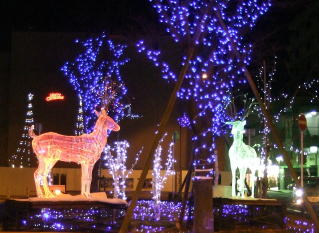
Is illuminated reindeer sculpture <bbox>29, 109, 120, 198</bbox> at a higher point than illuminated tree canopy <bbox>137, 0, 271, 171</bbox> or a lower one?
lower

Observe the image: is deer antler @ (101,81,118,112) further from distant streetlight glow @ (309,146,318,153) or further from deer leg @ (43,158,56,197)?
distant streetlight glow @ (309,146,318,153)

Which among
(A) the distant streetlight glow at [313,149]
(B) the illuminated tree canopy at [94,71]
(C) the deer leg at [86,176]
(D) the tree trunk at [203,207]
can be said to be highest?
(B) the illuminated tree canopy at [94,71]

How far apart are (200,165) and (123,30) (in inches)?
470

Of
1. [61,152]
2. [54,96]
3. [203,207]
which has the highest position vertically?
[54,96]

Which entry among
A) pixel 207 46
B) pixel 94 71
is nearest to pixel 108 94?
pixel 94 71

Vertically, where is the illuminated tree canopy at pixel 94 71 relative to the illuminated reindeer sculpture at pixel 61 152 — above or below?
above

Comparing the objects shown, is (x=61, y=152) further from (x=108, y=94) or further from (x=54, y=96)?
(x=54, y=96)

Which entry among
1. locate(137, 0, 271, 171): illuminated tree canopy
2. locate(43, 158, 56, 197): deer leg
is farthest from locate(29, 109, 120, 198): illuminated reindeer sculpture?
locate(137, 0, 271, 171): illuminated tree canopy

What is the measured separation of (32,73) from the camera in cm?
3688

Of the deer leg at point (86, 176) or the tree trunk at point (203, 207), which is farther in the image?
the deer leg at point (86, 176)

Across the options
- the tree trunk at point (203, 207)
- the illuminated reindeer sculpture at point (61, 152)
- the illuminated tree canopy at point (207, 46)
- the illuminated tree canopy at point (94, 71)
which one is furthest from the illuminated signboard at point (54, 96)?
the tree trunk at point (203, 207)

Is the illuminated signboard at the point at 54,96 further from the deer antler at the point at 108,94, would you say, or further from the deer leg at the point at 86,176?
the deer leg at the point at 86,176

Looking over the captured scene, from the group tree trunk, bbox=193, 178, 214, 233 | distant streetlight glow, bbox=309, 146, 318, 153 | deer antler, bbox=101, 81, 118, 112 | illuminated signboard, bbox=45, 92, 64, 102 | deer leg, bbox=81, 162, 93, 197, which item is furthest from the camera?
distant streetlight glow, bbox=309, 146, 318, 153

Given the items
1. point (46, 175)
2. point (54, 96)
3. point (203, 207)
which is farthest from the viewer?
point (54, 96)
